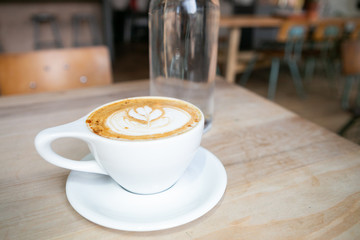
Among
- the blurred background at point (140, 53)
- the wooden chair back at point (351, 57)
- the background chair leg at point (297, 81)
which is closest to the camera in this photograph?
the wooden chair back at point (351, 57)

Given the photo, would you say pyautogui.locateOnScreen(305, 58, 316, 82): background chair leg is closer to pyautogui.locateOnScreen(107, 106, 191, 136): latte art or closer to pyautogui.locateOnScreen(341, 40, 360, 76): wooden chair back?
pyautogui.locateOnScreen(341, 40, 360, 76): wooden chair back

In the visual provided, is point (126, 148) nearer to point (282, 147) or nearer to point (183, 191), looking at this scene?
point (183, 191)

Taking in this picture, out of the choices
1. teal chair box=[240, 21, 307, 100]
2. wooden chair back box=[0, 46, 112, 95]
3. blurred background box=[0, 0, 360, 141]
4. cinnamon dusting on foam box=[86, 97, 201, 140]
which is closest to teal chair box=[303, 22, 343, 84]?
blurred background box=[0, 0, 360, 141]

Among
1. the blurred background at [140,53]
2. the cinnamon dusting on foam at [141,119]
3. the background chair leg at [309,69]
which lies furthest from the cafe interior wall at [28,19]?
the cinnamon dusting on foam at [141,119]

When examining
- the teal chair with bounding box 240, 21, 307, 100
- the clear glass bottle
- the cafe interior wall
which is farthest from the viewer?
the cafe interior wall

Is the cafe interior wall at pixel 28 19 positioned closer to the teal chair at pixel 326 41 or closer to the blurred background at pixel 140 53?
the blurred background at pixel 140 53

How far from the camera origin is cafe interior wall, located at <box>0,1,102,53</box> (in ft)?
10.9

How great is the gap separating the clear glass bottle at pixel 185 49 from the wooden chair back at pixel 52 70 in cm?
43

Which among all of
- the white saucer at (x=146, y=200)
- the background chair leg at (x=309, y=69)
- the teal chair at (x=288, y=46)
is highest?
the white saucer at (x=146, y=200)

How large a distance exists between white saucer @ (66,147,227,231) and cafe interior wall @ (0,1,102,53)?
3712mm

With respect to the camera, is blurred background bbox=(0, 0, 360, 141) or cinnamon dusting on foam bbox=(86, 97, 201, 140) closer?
cinnamon dusting on foam bbox=(86, 97, 201, 140)

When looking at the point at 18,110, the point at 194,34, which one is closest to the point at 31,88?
the point at 18,110

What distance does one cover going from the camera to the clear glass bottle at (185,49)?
59 cm

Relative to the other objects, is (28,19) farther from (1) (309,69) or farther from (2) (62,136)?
(2) (62,136)
